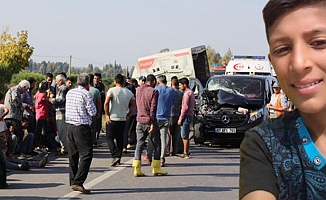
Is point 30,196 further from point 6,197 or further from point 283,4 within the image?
point 283,4

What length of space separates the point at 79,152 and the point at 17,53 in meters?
41.1

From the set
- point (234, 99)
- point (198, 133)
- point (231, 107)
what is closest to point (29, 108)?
point (198, 133)

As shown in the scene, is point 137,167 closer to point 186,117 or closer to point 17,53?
point 186,117

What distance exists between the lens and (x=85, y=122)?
954 cm

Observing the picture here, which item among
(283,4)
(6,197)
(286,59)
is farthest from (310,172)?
(6,197)

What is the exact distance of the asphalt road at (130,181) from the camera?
9.10m

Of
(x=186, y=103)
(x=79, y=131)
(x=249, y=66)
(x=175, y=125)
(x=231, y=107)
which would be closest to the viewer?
(x=79, y=131)

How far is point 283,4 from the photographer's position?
1.54m

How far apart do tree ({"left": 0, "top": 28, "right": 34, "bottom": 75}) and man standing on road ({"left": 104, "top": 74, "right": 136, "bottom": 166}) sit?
36.2 meters

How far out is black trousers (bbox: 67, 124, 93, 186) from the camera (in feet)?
30.6

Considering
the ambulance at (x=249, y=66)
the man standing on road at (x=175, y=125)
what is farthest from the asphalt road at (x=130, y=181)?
the ambulance at (x=249, y=66)

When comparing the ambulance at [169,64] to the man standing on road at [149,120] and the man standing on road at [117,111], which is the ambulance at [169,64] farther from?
the man standing on road at [149,120]

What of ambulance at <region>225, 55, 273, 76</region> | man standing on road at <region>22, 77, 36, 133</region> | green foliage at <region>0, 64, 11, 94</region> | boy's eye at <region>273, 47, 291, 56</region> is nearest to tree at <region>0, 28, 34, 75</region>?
green foliage at <region>0, 64, 11, 94</region>

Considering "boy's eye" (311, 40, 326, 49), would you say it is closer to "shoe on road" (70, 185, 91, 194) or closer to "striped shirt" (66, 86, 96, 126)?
"shoe on road" (70, 185, 91, 194)
